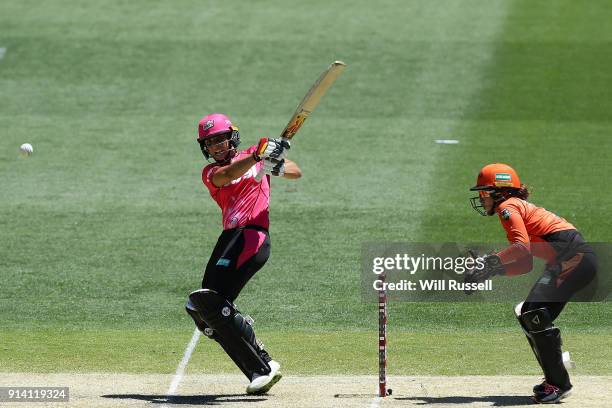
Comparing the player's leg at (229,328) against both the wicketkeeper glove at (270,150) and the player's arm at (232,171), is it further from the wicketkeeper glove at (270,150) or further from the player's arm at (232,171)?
the wicketkeeper glove at (270,150)

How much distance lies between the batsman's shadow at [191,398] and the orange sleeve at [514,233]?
7.51 feet

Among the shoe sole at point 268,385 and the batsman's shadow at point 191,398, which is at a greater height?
the shoe sole at point 268,385

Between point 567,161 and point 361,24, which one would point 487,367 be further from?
point 361,24

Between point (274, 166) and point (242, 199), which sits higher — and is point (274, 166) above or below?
above

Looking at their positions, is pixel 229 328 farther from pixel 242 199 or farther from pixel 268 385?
pixel 242 199

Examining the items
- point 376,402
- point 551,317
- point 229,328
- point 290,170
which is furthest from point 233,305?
point 551,317

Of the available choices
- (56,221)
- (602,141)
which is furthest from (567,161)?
(56,221)

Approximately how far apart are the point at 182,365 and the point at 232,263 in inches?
75.0

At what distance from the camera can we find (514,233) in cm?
893

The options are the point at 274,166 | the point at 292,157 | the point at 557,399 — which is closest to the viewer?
the point at 557,399

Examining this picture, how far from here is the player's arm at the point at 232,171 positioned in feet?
30.0

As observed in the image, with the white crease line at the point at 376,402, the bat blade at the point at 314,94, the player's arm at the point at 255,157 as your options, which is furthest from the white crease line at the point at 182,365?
the bat blade at the point at 314,94

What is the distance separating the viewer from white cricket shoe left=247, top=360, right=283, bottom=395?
9.40 metres

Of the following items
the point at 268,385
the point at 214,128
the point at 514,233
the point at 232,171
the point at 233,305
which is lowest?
the point at 268,385
